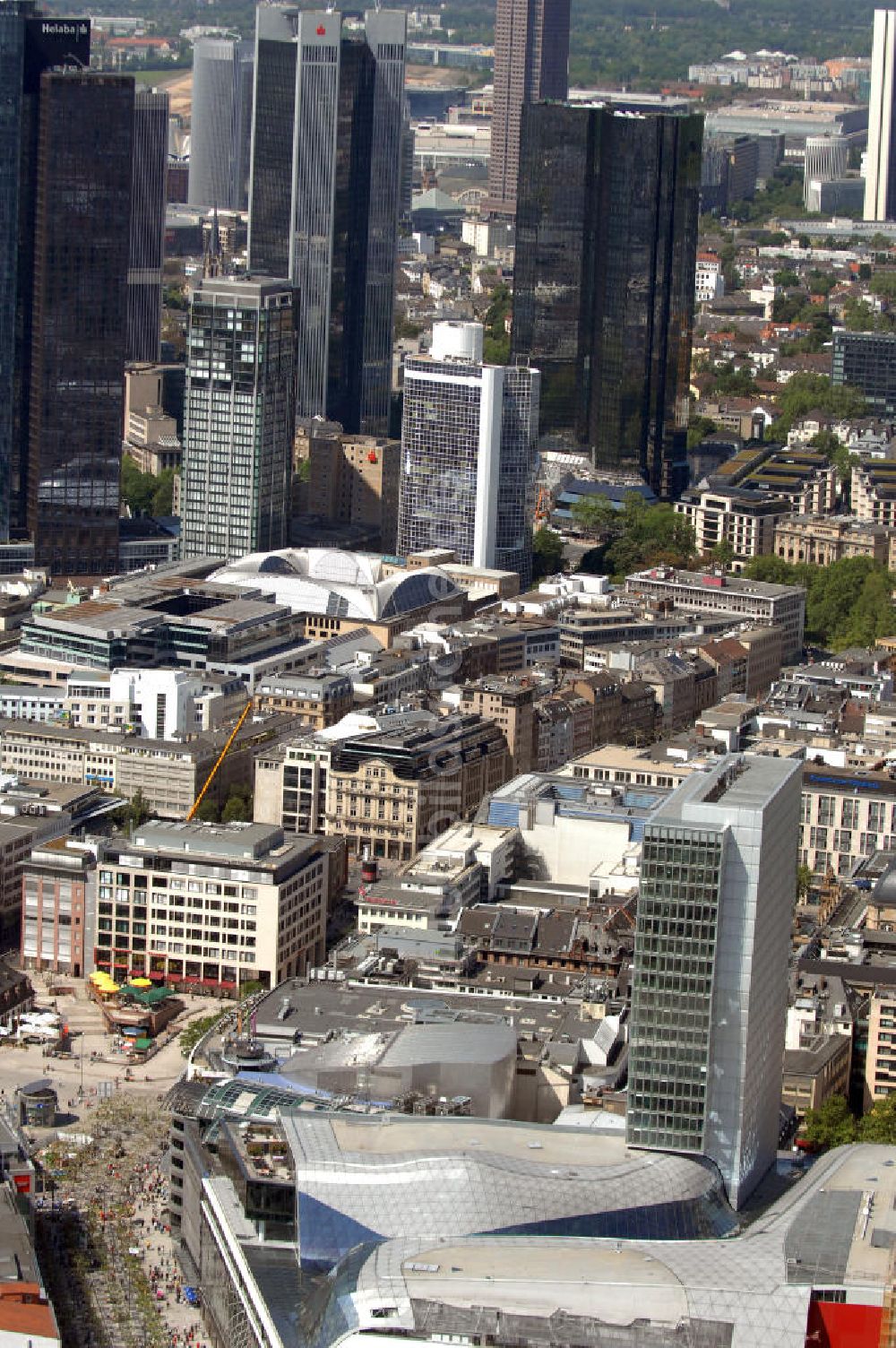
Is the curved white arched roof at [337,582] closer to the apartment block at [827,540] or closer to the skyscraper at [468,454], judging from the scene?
the skyscraper at [468,454]

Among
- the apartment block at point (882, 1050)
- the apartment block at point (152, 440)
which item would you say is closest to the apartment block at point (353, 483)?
the apartment block at point (152, 440)

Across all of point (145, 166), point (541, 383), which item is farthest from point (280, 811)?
point (145, 166)

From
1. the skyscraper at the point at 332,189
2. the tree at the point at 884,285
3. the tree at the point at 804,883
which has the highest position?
the skyscraper at the point at 332,189

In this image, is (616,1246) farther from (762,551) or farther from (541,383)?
(541,383)

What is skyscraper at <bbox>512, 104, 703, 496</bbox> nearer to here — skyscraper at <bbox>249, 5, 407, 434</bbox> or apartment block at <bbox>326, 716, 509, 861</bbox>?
skyscraper at <bbox>249, 5, 407, 434</bbox>

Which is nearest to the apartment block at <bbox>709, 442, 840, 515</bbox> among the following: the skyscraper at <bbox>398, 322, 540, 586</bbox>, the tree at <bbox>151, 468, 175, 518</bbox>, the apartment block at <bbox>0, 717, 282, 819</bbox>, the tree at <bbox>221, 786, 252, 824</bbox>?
the skyscraper at <bbox>398, 322, 540, 586</bbox>

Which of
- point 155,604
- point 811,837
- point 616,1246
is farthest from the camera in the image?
point 155,604

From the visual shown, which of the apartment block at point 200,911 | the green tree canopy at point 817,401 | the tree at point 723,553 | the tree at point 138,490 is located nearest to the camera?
the apartment block at point 200,911
